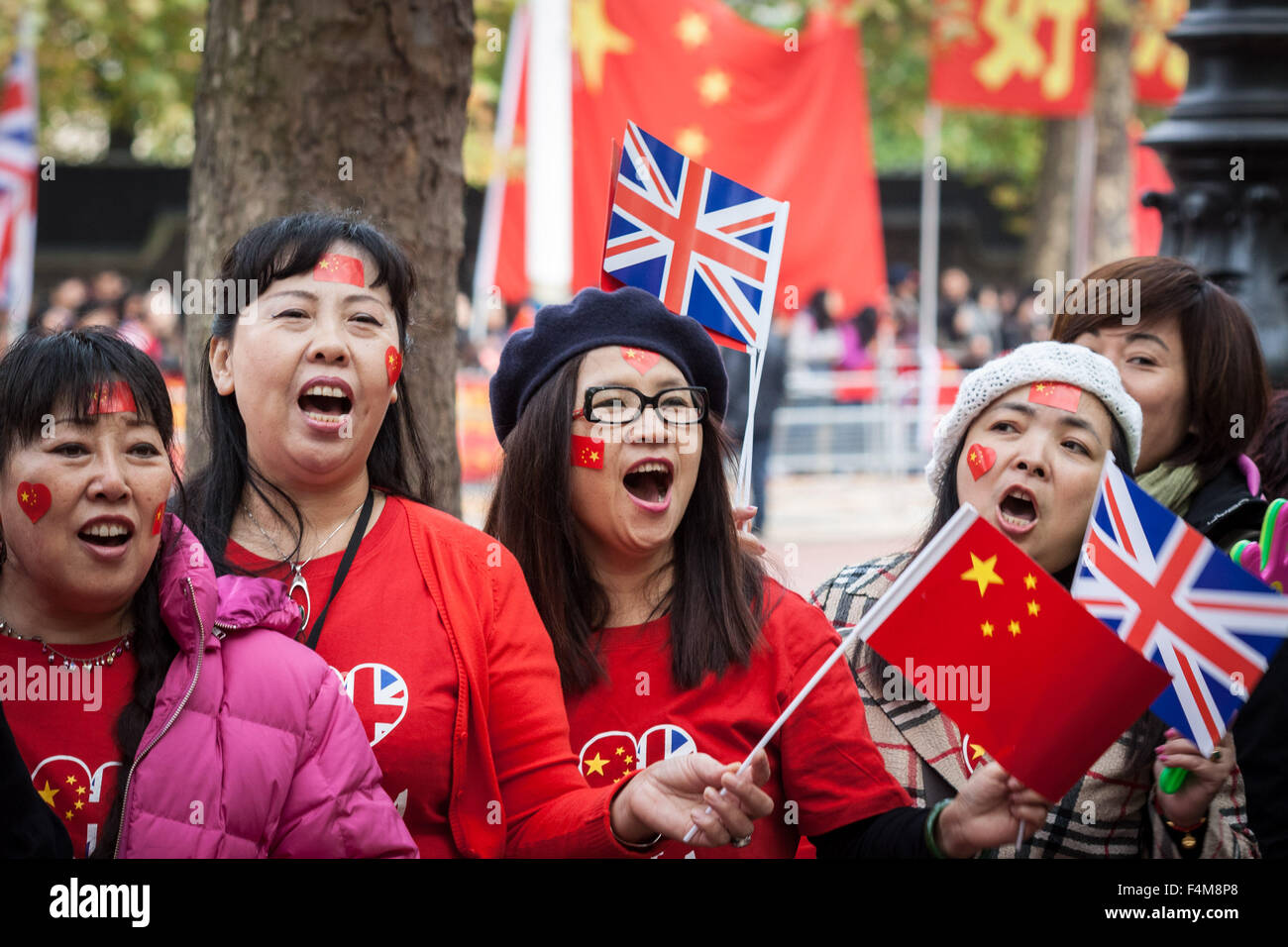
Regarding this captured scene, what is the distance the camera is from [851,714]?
2.96 meters

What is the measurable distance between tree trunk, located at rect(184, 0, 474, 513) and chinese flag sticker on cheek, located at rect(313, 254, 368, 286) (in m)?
1.08

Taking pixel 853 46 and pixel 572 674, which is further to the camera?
pixel 853 46

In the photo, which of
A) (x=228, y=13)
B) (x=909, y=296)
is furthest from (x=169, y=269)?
(x=228, y=13)

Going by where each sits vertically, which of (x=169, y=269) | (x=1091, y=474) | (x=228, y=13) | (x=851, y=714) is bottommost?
(x=851, y=714)

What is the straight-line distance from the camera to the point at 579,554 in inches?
124

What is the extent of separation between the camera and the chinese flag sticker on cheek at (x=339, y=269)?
2.97m

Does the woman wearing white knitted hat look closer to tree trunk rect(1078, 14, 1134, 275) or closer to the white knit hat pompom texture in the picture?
the white knit hat pompom texture

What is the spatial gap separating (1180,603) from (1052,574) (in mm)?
429

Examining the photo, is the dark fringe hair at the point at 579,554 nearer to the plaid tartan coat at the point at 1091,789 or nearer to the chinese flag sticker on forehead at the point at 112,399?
the plaid tartan coat at the point at 1091,789

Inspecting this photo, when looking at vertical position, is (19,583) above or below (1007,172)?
below

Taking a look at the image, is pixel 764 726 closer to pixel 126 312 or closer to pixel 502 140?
pixel 502 140

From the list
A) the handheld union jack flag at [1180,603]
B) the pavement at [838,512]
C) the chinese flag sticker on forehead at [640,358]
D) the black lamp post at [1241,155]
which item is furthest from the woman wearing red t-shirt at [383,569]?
the pavement at [838,512]
